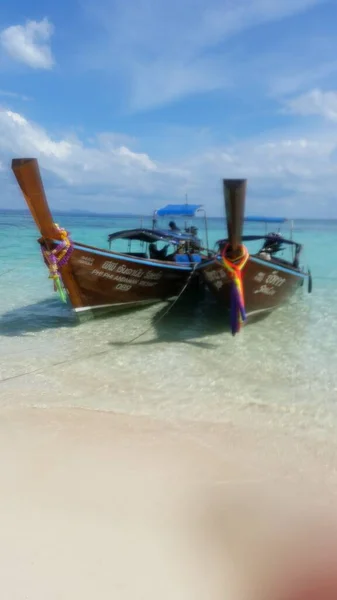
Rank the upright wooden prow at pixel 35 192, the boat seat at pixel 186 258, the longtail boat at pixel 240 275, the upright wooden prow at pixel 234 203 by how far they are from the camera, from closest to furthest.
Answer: the upright wooden prow at pixel 234 203, the longtail boat at pixel 240 275, the upright wooden prow at pixel 35 192, the boat seat at pixel 186 258

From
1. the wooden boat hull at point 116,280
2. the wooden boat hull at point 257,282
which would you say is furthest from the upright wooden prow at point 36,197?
the wooden boat hull at point 257,282

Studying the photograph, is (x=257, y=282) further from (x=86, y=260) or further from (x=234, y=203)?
(x=86, y=260)

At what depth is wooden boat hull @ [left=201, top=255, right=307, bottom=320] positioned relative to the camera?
826 centimetres

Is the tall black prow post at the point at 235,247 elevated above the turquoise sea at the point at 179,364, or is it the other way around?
the tall black prow post at the point at 235,247

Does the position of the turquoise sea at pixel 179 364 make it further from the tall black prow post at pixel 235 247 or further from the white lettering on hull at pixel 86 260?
the white lettering on hull at pixel 86 260

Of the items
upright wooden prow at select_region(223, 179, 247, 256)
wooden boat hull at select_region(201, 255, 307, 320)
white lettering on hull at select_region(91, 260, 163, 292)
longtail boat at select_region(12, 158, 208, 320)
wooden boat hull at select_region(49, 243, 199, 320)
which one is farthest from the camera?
white lettering on hull at select_region(91, 260, 163, 292)

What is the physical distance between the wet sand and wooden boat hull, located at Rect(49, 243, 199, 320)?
4.18 m

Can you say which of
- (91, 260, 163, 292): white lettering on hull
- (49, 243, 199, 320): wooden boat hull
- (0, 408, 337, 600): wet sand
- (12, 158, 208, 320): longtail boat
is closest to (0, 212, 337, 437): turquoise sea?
(49, 243, 199, 320): wooden boat hull

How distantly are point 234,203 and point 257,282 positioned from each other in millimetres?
2561

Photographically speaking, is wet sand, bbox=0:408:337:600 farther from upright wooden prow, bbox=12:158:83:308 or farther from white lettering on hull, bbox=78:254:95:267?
white lettering on hull, bbox=78:254:95:267

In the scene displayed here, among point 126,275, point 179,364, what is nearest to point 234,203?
point 179,364

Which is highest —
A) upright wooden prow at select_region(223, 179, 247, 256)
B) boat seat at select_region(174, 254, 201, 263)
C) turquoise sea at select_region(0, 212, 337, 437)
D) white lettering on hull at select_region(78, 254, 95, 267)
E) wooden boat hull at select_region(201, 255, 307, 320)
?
upright wooden prow at select_region(223, 179, 247, 256)

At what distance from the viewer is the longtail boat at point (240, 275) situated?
654 centimetres

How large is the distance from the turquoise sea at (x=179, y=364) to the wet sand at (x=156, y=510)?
599mm
